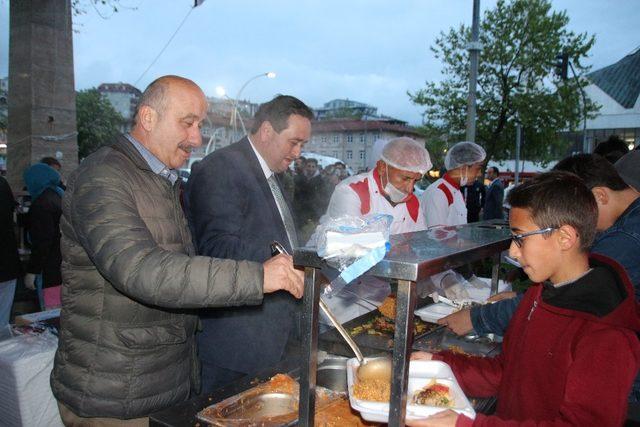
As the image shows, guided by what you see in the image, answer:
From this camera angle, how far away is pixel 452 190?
517cm

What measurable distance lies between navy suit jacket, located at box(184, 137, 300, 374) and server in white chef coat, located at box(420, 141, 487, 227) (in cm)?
273

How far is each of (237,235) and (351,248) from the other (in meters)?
1.19

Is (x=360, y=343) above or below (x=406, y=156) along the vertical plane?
below

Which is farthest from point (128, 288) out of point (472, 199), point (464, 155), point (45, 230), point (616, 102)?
point (616, 102)

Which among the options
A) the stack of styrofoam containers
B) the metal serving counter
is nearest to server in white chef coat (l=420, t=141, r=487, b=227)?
the metal serving counter

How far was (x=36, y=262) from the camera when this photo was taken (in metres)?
4.57

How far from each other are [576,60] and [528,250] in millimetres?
19286

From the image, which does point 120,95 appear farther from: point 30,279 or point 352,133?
point 30,279

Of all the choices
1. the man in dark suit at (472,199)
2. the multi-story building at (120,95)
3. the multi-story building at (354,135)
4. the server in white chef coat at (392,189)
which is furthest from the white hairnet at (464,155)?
the multi-story building at (120,95)

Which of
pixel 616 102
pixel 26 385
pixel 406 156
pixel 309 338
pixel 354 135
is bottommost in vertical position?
pixel 26 385

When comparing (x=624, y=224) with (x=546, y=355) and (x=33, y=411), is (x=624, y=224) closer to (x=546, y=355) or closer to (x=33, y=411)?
(x=546, y=355)

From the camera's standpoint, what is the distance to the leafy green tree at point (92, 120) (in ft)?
125

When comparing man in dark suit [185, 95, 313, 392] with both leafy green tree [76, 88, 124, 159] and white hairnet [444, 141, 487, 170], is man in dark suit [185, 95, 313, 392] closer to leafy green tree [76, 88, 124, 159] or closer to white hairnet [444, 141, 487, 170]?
white hairnet [444, 141, 487, 170]

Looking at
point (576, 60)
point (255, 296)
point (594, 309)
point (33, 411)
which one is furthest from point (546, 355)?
point (576, 60)
